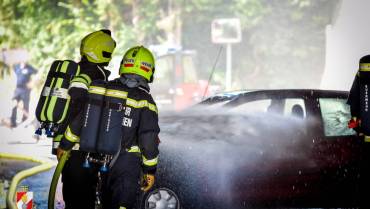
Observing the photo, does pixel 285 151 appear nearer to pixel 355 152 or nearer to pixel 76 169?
pixel 355 152

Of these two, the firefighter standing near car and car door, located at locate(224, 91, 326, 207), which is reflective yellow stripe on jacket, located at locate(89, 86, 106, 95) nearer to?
car door, located at locate(224, 91, 326, 207)

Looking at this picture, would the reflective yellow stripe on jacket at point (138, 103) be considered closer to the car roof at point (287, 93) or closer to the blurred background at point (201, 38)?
the car roof at point (287, 93)

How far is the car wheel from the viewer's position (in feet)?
18.2

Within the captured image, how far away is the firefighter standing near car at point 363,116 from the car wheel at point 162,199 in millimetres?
1696

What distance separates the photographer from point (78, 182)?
4.59m

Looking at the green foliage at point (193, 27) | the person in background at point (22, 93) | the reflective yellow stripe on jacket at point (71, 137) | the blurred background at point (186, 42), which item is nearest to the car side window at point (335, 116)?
the blurred background at point (186, 42)

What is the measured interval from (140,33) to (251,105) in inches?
639

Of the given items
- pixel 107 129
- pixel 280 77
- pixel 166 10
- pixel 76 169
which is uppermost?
pixel 166 10

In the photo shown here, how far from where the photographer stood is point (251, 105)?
6.34 m

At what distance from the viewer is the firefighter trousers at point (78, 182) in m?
4.59

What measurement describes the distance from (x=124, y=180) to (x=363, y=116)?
2251 millimetres

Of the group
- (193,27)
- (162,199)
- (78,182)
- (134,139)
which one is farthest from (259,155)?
(193,27)

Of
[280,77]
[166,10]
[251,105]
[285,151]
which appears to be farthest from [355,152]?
[280,77]

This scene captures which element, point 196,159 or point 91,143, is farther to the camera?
point 196,159
